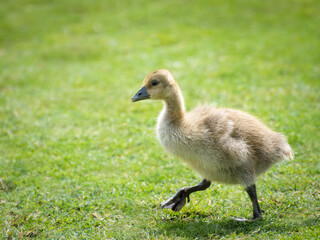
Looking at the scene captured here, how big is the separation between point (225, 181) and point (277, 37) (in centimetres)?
796

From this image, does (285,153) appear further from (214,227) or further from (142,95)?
(142,95)

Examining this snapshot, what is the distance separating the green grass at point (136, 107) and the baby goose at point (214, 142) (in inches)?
19.8

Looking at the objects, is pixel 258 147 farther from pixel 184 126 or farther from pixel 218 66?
pixel 218 66

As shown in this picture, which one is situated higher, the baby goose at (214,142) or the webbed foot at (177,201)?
the baby goose at (214,142)

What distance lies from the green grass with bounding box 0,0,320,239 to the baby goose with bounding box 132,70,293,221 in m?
0.50

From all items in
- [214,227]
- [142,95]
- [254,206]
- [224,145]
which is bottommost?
[214,227]

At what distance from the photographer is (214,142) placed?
425cm

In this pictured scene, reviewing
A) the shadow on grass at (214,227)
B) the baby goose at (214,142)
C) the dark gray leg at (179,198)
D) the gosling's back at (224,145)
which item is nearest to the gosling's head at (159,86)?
the baby goose at (214,142)

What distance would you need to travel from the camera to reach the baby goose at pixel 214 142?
4.24 m

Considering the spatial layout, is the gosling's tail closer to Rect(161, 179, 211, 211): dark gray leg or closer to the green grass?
the green grass

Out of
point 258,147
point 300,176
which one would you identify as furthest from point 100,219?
point 300,176

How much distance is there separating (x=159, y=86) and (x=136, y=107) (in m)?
3.39

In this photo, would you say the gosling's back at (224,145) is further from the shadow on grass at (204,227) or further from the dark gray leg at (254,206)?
the shadow on grass at (204,227)

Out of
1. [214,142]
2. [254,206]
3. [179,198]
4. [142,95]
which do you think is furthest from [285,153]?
[142,95]
